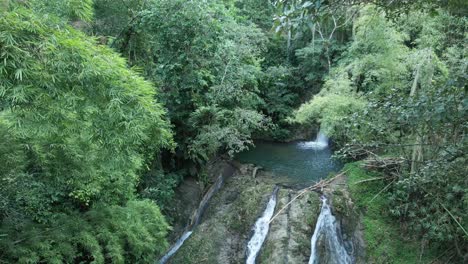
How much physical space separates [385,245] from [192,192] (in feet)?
16.7

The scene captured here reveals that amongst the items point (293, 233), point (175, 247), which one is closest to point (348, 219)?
point (293, 233)

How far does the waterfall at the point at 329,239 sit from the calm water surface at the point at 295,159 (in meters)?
2.36

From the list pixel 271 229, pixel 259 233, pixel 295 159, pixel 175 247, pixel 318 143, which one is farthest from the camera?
pixel 318 143

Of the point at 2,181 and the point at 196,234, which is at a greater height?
the point at 2,181

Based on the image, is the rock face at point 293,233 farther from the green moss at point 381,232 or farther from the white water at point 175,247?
the white water at point 175,247

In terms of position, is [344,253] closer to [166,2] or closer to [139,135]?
[139,135]

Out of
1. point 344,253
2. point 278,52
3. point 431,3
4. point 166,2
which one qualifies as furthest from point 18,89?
point 278,52

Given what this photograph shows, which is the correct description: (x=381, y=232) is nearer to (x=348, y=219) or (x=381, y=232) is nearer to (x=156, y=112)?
(x=348, y=219)

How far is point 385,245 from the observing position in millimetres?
6805

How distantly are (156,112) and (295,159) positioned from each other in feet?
32.1

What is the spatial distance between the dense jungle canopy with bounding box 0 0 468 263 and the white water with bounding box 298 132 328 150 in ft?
14.9

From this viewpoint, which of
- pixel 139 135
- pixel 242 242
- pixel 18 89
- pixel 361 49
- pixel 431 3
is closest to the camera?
pixel 18 89

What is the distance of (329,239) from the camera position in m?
7.27

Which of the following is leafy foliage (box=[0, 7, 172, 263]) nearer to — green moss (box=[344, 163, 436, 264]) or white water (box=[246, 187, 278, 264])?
white water (box=[246, 187, 278, 264])
